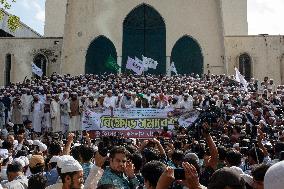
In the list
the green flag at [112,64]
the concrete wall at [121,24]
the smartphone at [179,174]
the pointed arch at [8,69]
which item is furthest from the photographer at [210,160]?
the pointed arch at [8,69]

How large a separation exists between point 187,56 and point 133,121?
617 inches

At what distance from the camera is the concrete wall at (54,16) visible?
37.2 meters

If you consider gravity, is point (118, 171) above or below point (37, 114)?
below

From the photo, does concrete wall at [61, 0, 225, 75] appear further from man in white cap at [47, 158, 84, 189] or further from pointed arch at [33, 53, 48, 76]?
man in white cap at [47, 158, 84, 189]

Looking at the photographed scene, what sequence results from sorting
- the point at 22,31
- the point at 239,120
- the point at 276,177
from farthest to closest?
the point at 22,31 → the point at 239,120 → the point at 276,177

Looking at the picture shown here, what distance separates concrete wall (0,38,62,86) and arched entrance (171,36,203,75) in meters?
7.46

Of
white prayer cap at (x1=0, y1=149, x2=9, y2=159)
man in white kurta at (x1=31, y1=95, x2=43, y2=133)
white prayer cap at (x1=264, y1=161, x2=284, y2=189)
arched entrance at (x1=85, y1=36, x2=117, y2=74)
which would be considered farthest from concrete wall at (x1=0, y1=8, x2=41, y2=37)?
white prayer cap at (x1=264, y1=161, x2=284, y2=189)

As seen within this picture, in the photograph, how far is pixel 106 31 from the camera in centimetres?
3097

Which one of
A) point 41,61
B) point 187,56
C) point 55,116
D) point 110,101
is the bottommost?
point 55,116

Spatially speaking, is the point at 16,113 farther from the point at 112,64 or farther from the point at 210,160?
the point at 210,160

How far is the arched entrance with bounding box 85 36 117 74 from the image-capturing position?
30.5 meters

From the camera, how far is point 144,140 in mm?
8836

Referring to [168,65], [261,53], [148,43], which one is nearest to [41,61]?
[148,43]

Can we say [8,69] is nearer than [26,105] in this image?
No
